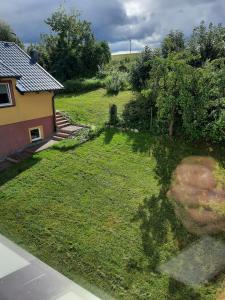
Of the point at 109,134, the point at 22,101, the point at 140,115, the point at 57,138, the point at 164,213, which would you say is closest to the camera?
the point at 164,213

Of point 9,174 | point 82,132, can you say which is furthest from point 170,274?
point 82,132

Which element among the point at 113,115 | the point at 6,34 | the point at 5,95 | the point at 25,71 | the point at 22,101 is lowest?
the point at 113,115

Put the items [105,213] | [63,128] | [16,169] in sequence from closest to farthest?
[105,213], [16,169], [63,128]

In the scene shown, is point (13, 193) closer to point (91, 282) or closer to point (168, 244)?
point (91, 282)

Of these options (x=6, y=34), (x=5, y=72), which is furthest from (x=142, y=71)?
(x=6, y=34)

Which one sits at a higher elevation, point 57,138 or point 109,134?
point 109,134

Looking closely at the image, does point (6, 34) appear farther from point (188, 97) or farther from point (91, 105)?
point (188, 97)

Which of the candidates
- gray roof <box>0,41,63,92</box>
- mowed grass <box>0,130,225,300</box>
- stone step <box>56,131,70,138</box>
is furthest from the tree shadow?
gray roof <box>0,41,63,92</box>

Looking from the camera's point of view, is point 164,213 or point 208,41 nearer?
point 164,213

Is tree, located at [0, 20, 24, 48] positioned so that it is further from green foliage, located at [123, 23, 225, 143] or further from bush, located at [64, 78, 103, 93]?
green foliage, located at [123, 23, 225, 143]
